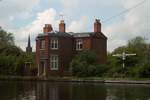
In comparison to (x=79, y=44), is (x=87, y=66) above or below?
below

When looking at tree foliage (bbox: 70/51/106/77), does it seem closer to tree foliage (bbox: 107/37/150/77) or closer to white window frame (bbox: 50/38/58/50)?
tree foliage (bbox: 107/37/150/77)

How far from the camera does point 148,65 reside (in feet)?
163

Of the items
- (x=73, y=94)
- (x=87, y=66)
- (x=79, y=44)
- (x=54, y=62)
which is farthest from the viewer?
(x=79, y=44)

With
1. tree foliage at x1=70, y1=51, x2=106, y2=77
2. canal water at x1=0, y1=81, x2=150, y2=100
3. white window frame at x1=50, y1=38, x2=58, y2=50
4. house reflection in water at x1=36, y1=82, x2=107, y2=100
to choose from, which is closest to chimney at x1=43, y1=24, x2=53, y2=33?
white window frame at x1=50, y1=38, x2=58, y2=50

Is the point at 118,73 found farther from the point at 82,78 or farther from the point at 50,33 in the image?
the point at 50,33

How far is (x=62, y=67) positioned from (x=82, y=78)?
10.3 m

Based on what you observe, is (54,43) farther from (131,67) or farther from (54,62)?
(131,67)

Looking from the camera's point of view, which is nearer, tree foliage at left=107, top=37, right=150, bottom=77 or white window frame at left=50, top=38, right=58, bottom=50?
tree foliage at left=107, top=37, right=150, bottom=77

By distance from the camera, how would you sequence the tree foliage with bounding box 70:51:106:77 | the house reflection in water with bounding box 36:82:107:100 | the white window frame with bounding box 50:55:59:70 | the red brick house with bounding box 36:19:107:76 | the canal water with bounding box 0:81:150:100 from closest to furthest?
1. the house reflection in water with bounding box 36:82:107:100
2. the canal water with bounding box 0:81:150:100
3. the tree foliage with bounding box 70:51:106:77
4. the white window frame with bounding box 50:55:59:70
5. the red brick house with bounding box 36:19:107:76

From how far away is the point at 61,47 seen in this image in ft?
204

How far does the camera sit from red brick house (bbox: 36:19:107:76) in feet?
201

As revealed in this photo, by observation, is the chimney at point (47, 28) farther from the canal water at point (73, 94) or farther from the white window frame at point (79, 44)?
the canal water at point (73, 94)

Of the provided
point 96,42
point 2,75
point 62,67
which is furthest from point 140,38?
point 2,75

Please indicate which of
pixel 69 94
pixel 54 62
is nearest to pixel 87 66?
pixel 54 62
